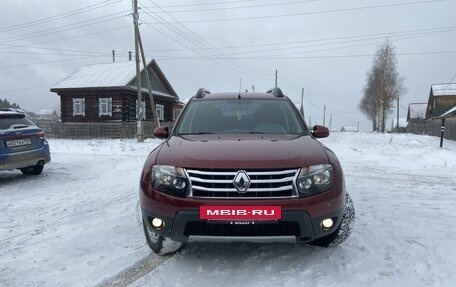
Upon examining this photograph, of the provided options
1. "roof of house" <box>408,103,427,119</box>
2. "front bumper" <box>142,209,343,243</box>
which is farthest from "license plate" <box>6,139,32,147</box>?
"roof of house" <box>408,103,427,119</box>

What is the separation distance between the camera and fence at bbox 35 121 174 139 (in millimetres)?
30297

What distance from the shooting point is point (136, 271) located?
378cm

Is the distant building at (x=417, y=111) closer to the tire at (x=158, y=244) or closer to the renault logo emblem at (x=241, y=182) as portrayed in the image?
the tire at (x=158, y=244)

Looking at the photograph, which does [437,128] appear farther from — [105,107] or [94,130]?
[94,130]

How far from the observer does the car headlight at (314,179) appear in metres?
3.51

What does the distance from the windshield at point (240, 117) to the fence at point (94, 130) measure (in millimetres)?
25686

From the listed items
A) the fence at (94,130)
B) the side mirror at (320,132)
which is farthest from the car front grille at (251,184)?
the fence at (94,130)

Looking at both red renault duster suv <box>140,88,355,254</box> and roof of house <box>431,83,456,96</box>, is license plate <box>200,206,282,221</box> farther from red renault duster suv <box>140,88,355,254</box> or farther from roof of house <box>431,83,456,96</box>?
roof of house <box>431,83,456,96</box>

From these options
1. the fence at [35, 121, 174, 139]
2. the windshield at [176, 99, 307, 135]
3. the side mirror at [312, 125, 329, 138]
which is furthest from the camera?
the fence at [35, 121, 174, 139]

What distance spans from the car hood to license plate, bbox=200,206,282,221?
339 millimetres

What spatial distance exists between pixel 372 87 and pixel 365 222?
6180 centimetres

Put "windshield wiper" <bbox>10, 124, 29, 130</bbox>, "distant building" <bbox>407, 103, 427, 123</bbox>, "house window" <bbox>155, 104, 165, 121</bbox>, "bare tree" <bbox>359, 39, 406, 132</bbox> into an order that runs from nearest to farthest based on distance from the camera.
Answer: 1. "windshield wiper" <bbox>10, 124, 29, 130</bbox>
2. "house window" <bbox>155, 104, 165, 121</bbox>
3. "bare tree" <bbox>359, 39, 406, 132</bbox>
4. "distant building" <bbox>407, 103, 427, 123</bbox>

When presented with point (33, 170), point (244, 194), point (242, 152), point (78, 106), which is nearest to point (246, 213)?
point (244, 194)

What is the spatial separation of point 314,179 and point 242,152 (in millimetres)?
669
